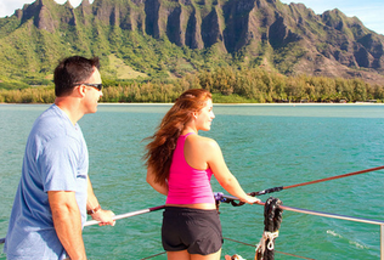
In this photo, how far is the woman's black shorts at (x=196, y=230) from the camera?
7.64 ft

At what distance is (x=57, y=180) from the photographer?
5.77 feet

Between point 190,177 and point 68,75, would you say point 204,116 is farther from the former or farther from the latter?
point 68,75

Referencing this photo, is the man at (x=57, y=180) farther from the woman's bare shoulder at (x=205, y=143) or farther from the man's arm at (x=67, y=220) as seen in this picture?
the woman's bare shoulder at (x=205, y=143)

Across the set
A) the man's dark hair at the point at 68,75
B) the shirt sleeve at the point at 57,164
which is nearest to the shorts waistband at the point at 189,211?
the shirt sleeve at the point at 57,164

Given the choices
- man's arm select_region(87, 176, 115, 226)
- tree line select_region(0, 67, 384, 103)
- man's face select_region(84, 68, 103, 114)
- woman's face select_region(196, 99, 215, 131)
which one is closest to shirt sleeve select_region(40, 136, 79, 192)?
man's face select_region(84, 68, 103, 114)

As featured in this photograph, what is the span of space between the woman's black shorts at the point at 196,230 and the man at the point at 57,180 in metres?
0.66

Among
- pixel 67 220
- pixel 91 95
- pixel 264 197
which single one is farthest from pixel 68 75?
pixel 264 197

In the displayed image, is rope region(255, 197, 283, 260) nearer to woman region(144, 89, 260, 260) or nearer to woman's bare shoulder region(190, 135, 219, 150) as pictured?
woman region(144, 89, 260, 260)

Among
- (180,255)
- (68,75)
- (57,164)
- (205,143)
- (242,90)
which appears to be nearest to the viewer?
(57,164)

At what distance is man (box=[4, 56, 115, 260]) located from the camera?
1.77 m

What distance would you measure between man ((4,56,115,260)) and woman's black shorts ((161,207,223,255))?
662 millimetres

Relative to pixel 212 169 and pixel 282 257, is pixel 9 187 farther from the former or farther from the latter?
pixel 212 169

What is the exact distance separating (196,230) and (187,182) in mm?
324

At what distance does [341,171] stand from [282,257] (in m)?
11.6
